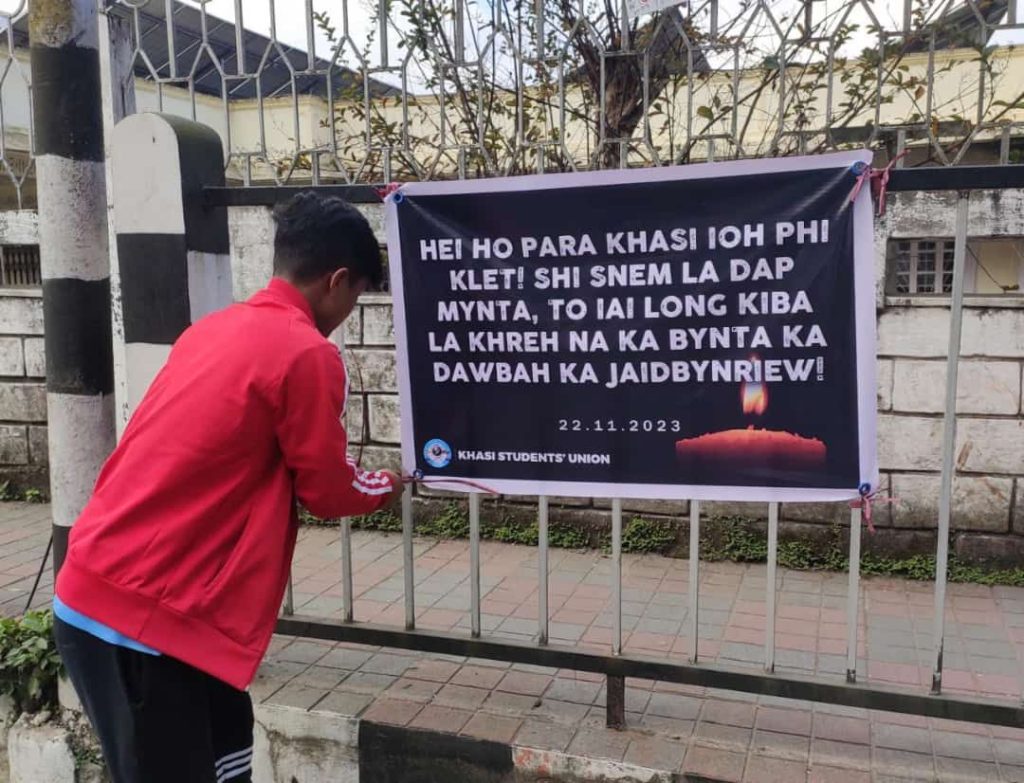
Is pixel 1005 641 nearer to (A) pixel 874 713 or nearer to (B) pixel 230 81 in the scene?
(A) pixel 874 713

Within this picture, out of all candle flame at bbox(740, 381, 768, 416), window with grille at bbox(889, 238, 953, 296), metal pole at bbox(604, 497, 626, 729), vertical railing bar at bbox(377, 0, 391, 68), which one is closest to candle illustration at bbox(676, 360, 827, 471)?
candle flame at bbox(740, 381, 768, 416)

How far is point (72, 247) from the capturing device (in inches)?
108

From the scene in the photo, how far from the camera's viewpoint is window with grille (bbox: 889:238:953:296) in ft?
14.3

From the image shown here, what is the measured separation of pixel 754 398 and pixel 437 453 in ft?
3.15

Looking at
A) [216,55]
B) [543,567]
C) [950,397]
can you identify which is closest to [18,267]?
[216,55]

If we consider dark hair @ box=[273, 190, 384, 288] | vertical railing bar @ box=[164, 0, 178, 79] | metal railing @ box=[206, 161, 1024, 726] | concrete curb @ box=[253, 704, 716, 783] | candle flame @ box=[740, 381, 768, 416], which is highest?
vertical railing bar @ box=[164, 0, 178, 79]

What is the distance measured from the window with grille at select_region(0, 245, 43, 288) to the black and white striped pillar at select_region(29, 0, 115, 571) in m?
3.68

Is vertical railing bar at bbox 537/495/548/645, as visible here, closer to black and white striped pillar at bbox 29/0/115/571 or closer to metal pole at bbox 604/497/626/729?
metal pole at bbox 604/497/626/729

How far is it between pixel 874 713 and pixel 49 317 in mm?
2907

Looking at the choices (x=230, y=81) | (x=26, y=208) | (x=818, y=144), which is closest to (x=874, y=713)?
(x=818, y=144)

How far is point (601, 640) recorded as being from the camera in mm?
3664

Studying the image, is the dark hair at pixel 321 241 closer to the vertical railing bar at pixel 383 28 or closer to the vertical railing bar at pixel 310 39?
the vertical railing bar at pixel 383 28

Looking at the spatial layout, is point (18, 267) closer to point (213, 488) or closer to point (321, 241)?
point (321, 241)

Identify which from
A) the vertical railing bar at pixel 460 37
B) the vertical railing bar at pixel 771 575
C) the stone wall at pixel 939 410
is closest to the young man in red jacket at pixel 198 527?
the vertical railing bar at pixel 771 575
